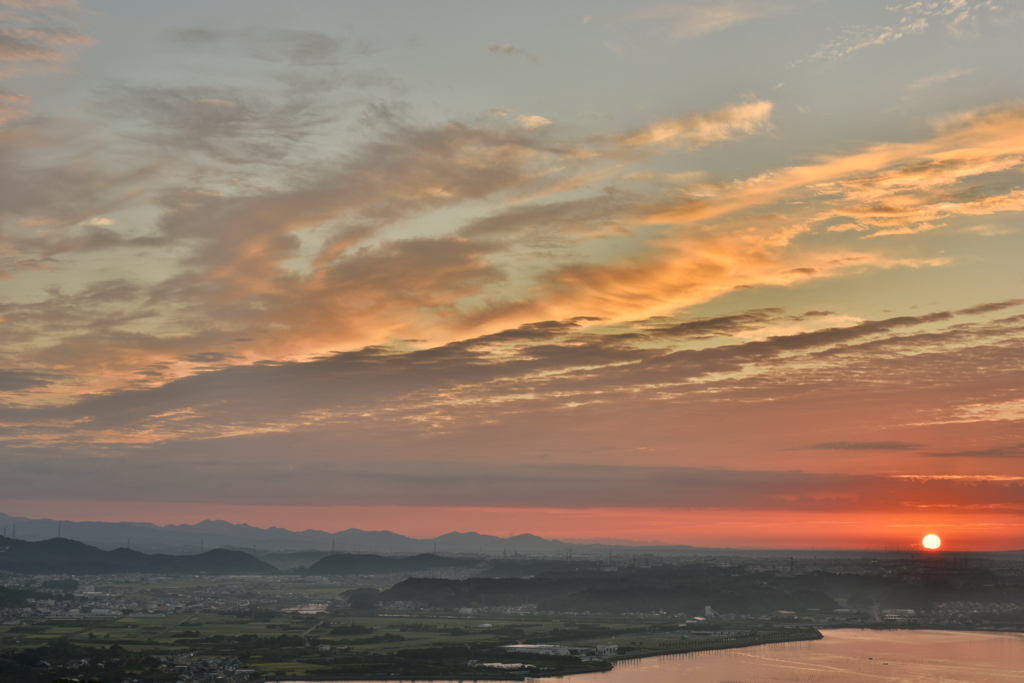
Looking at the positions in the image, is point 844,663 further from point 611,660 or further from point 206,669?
point 206,669

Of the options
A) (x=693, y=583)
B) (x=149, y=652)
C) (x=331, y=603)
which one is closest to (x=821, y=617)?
(x=693, y=583)

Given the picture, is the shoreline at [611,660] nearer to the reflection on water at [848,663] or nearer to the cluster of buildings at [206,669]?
the reflection on water at [848,663]

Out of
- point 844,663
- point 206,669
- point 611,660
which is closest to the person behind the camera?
point 206,669

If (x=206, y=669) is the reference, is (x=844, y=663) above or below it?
above

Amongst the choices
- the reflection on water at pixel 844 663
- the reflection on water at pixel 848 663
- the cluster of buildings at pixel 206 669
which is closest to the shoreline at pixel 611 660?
the reflection on water at pixel 844 663

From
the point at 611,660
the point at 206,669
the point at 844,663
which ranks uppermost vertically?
the point at 844,663

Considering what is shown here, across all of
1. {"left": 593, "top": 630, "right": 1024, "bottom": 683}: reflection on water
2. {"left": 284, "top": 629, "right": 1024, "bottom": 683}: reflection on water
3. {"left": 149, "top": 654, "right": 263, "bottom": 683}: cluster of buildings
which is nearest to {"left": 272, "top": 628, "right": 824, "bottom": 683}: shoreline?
{"left": 284, "top": 629, "right": 1024, "bottom": 683}: reflection on water

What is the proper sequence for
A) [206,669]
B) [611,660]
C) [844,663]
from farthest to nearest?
[611,660], [844,663], [206,669]

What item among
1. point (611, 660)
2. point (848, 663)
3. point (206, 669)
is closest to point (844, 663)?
point (848, 663)

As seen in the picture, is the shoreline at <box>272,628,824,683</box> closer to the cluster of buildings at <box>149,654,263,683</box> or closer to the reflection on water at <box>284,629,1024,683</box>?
the reflection on water at <box>284,629,1024,683</box>

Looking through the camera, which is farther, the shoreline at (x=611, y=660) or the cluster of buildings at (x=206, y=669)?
the shoreline at (x=611, y=660)
